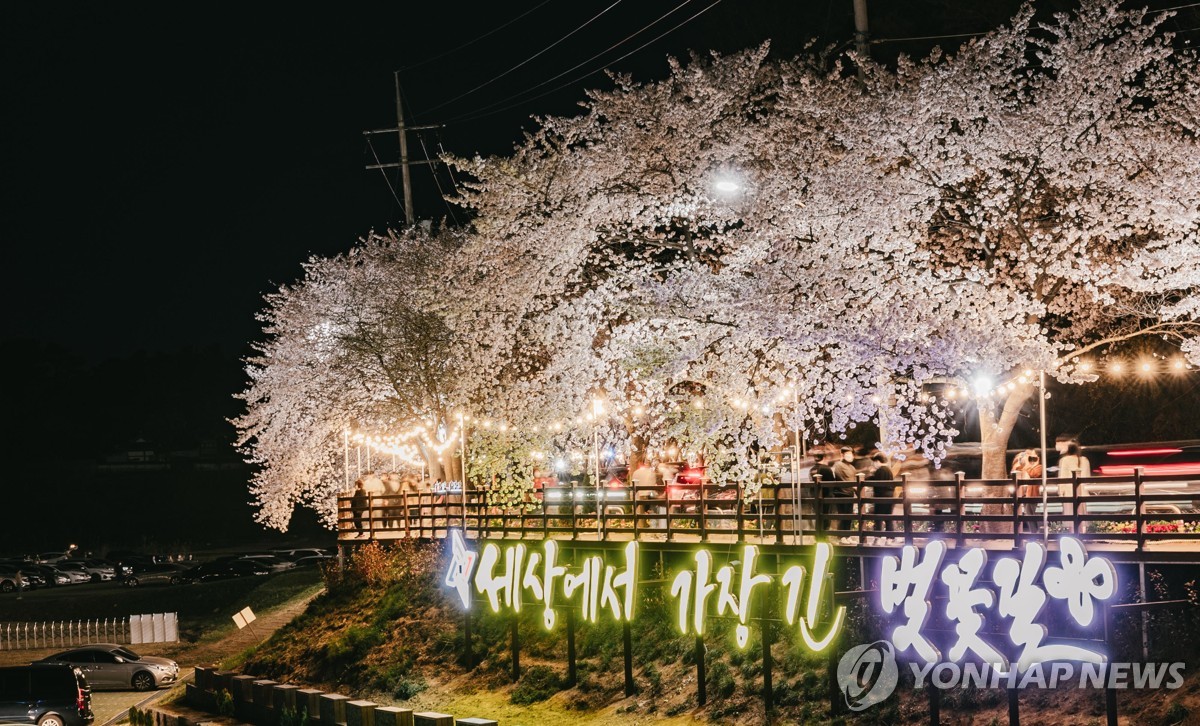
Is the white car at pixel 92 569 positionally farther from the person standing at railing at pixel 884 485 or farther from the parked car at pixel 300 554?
the person standing at railing at pixel 884 485

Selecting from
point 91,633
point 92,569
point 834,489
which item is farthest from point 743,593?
point 92,569

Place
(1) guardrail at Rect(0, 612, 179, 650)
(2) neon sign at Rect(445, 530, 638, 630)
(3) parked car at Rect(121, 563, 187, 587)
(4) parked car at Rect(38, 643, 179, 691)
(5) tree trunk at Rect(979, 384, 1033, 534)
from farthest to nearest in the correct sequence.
Result: (3) parked car at Rect(121, 563, 187, 587) < (1) guardrail at Rect(0, 612, 179, 650) < (4) parked car at Rect(38, 643, 179, 691) < (5) tree trunk at Rect(979, 384, 1033, 534) < (2) neon sign at Rect(445, 530, 638, 630)

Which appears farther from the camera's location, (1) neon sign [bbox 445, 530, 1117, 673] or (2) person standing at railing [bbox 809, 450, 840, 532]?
(2) person standing at railing [bbox 809, 450, 840, 532]

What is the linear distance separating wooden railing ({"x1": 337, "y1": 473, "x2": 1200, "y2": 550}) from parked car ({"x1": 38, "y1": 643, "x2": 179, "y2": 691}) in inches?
278

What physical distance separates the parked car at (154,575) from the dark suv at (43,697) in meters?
32.4

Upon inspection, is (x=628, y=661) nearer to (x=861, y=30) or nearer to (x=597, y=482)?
(x=597, y=482)

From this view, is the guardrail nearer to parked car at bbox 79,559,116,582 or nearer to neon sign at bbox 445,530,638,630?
parked car at bbox 79,559,116,582

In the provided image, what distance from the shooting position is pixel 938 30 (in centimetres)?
3731

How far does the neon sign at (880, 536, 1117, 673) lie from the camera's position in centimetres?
1664

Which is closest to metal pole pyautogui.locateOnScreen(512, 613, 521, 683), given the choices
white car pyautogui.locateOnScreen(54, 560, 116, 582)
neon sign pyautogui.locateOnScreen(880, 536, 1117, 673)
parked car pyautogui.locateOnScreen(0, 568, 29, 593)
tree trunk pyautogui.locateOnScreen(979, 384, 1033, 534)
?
tree trunk pyautogui.locateOnScreen(979, 384, 1033, 534)

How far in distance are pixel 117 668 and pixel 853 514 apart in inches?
978

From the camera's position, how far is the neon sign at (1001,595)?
1664 centimetres

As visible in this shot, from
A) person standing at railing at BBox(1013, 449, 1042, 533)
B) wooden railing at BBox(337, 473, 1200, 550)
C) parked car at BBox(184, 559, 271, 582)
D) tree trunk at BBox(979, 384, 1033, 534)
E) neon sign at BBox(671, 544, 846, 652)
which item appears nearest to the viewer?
wooden railing at BBox(337, 473, 1200, 550)

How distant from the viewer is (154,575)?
67562mm
